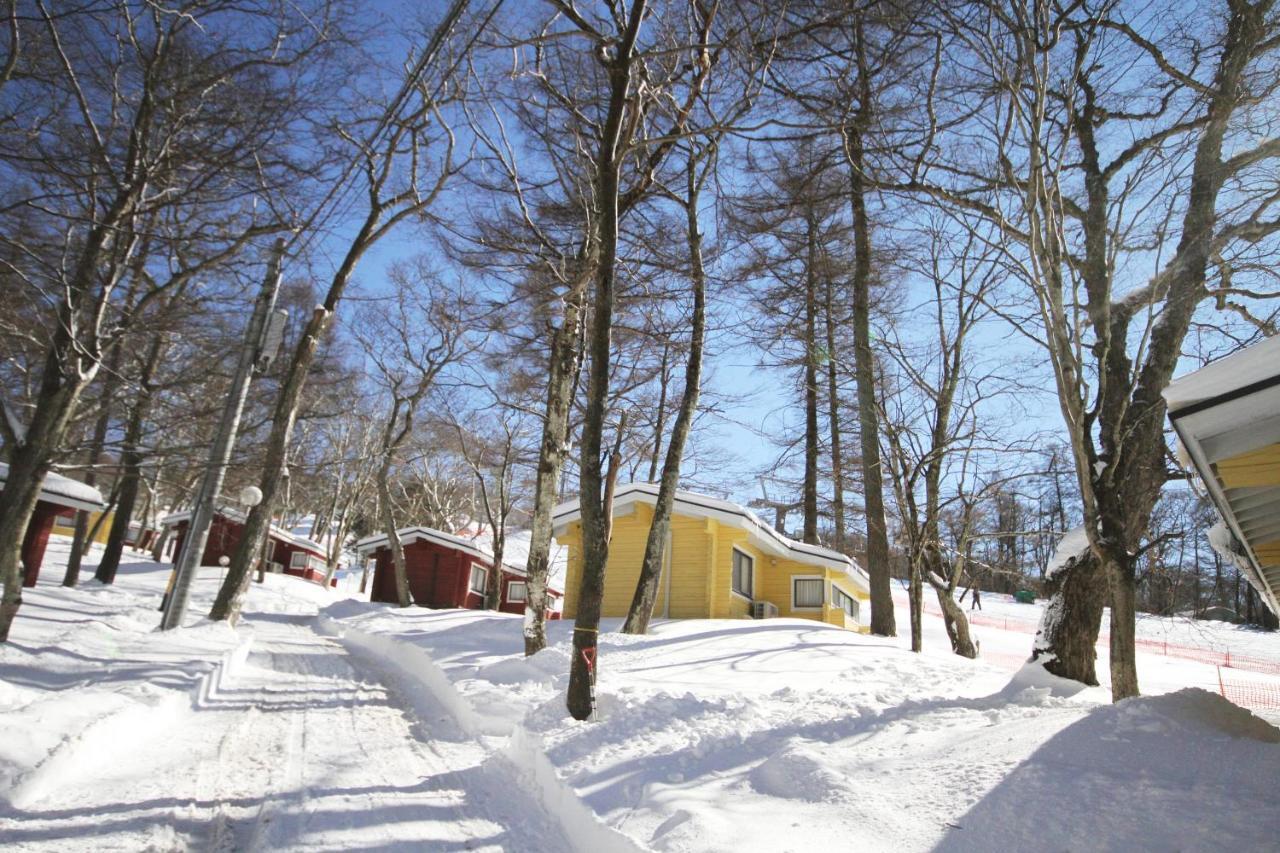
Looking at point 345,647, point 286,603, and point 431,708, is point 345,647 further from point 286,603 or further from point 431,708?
point 286,603

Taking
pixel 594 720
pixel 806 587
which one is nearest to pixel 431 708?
pixel 594 720

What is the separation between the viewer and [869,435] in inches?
530

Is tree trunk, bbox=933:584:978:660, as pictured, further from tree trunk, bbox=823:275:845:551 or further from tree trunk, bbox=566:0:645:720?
tree trunk, bbox=566:0:645:720

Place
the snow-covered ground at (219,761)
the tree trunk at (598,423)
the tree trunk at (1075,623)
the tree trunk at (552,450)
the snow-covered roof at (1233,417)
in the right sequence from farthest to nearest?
the tree trunk at (552,450), the tree trunk at (1075,623), the tree trunk at (598,423), the snow-covered ground at (219,761), the snow-covered roof at (1233,417)

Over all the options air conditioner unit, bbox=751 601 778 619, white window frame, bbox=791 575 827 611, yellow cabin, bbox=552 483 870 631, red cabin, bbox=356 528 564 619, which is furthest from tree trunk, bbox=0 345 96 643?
red cabin, bbox=356 528 564 619

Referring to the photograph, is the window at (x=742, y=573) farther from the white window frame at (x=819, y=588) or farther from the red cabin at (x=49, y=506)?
the red cabin at (x=49, y=506)

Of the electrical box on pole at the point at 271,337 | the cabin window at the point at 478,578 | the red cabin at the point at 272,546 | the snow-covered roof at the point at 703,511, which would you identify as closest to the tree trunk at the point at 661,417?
the snow-covered roof at the point at 703,511

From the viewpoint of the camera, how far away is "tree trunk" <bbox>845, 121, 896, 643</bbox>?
12.8 metres

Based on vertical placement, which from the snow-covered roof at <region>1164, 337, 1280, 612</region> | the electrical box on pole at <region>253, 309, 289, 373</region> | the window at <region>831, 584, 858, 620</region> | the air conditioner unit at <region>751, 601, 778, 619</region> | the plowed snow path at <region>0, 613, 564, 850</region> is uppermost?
the electrical box on pole at <region>253, 309, 289, 373</region>

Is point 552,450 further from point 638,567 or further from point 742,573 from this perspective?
point 742,573

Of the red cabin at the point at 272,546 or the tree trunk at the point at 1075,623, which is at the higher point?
the red cabin at the point at 272,546

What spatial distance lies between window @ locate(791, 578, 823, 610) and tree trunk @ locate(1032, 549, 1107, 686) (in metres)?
13.2

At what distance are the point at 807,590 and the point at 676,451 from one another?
33.5 feet

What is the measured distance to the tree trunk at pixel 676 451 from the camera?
11.2m
